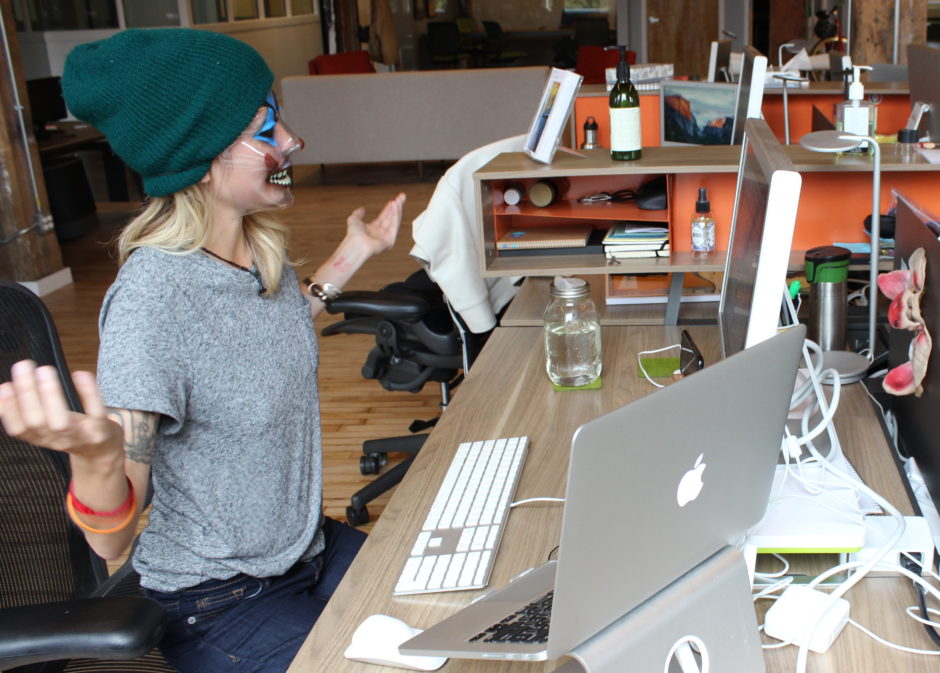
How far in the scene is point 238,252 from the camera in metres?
1.66

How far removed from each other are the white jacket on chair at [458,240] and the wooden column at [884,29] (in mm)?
3873

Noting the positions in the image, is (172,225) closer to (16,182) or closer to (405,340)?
(405,340)

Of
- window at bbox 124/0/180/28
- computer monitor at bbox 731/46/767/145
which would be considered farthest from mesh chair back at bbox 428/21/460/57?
computer monitor at bbox 731/46/767/145

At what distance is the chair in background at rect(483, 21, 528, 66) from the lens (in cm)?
1454

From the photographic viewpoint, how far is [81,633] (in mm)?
1213

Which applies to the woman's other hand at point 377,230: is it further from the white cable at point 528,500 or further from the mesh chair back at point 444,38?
the mesh chair back at point 444,38

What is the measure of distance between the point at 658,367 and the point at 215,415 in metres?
0.88

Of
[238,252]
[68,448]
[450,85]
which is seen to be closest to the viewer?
[68,448]

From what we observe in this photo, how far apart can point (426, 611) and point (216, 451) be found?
0.47 m

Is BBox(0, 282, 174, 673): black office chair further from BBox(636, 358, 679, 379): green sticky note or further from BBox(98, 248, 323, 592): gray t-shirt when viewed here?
BBox(636, 358, 679, 379): green sticky note

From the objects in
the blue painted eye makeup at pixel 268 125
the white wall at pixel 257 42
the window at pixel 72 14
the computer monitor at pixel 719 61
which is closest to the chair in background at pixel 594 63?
the white wall at pixel 257 42

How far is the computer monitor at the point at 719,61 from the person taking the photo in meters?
4.95

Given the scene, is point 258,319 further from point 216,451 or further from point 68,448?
point 68,448

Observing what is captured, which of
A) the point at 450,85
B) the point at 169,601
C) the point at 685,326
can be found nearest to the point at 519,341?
the point at 685,326
